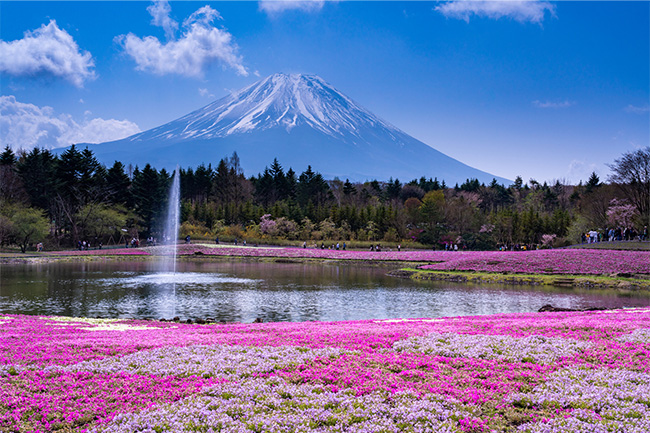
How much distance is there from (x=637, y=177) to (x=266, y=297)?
5530cm

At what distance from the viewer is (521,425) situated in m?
6.46

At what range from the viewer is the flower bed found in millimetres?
6539

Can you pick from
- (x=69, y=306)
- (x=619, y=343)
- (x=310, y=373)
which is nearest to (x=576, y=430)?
(x=310, y=373)

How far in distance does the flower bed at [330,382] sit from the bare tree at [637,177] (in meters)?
56.3

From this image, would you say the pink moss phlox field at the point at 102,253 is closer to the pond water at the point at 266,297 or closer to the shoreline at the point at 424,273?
the shoreline at the point at 424,273

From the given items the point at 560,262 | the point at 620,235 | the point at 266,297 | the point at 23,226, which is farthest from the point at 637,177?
the point at 23,226

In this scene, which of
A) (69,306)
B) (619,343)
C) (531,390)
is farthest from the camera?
(69,306)

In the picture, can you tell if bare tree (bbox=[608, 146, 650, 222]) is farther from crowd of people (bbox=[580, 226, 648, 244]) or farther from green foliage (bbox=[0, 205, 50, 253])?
green foliage (bbox=[0, 205, 50, 253])

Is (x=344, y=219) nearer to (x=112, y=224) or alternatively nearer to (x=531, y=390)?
(x=112, y=224)

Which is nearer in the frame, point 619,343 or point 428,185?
point 619,343

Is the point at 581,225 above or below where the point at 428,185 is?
below

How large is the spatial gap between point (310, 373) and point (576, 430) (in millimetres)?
4399

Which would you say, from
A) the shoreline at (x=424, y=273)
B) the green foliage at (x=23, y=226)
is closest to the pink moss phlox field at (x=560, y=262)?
the shoreline at (x=424, y=273)

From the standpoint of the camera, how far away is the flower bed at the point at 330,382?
654cm
